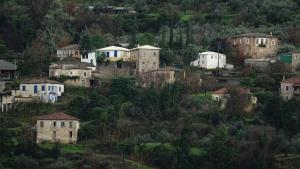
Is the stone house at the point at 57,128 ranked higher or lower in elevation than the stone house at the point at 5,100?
lower

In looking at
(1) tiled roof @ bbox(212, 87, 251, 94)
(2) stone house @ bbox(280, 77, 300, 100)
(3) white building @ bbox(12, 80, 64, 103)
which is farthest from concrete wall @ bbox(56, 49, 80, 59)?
(2) stone house @ bbox(280, 77, 300, 100)

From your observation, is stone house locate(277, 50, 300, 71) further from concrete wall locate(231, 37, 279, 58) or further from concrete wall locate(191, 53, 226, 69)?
concrete wall locate(191, 53, 226, 69)

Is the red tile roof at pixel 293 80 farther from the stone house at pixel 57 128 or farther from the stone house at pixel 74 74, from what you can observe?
the stone house at pixel 57 128

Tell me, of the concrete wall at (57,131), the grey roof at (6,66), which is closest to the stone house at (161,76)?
the grey roof at (6,66)

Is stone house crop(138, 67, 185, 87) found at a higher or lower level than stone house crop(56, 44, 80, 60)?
lower

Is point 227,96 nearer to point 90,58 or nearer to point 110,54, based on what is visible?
point 110,54

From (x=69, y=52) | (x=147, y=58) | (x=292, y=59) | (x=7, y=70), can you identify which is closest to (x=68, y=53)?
(x=69, y=52)

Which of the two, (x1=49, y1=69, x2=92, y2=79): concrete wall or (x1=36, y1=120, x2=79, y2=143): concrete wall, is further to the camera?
(x1=49, y1=69, x2=92, y2=79): concrete wall
